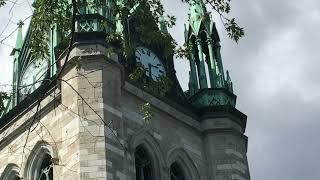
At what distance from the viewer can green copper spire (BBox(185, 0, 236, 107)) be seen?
24938mm

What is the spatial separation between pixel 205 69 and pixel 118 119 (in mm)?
6278

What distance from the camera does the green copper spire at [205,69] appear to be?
24.9 m

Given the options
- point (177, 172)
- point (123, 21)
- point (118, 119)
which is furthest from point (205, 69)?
point (123, 21)

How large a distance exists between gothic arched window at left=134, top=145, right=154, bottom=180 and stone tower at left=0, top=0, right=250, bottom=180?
25 millimetres

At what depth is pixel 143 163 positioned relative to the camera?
2183 centimetres

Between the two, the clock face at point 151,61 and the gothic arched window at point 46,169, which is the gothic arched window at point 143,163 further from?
the clock face at point 151,61

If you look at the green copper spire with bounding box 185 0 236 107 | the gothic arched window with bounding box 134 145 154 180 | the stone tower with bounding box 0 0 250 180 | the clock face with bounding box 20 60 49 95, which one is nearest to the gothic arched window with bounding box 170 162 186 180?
the stone tower with bounding box 0 0 250 180

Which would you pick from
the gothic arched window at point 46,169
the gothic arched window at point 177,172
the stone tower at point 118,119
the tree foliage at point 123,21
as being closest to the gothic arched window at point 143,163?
the stone tower at point 118,119

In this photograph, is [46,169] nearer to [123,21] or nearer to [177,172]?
[177,172]

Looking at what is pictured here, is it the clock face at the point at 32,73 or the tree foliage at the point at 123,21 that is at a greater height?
the clock face at the point at 32,73

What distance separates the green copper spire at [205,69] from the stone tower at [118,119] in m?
0.03

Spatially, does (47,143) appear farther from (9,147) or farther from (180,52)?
(180,52)

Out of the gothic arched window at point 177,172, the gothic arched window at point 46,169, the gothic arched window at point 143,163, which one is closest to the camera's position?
the gothic arched window at point 46,169

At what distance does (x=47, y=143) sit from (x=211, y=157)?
15.5 ft
